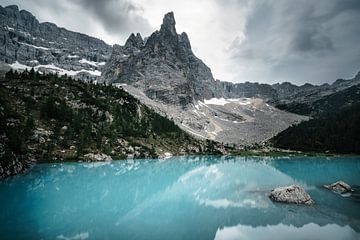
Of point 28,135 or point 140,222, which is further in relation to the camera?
point 28,135

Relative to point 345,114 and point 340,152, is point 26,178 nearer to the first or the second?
point 340,152

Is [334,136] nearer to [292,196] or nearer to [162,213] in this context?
[292,196]

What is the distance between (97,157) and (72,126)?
1956 cm

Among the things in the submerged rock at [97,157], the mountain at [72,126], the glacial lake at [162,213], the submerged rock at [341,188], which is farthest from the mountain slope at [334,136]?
the submerged rock at [97,157]

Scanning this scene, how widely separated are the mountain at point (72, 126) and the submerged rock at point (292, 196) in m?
43.7

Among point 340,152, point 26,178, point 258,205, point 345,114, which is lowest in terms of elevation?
point 26,178

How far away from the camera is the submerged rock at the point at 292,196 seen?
34750mm

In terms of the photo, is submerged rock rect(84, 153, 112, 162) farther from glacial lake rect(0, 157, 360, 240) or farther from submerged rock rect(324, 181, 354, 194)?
submerged rock rect(324, 181, 354, 194)

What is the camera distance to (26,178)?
4944 cm

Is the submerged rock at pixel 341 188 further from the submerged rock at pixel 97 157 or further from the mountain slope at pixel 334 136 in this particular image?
the mountain slope at pixel 334 136

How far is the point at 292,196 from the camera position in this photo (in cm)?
3547

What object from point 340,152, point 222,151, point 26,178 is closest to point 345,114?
point 340,152

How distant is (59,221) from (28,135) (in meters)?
63.8

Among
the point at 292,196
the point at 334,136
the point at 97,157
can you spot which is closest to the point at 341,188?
the point at 292,196
